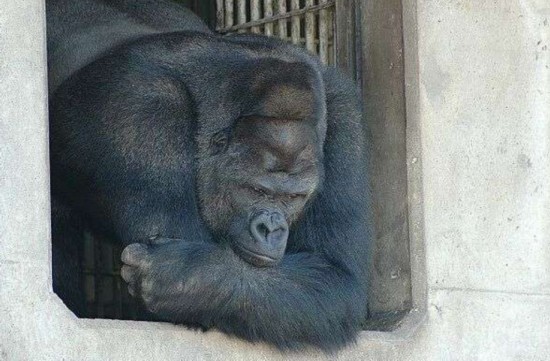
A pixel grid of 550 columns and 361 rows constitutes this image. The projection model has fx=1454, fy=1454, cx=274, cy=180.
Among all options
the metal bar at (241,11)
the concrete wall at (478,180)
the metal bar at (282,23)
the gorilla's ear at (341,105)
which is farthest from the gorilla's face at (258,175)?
the metal bar at (241,11)

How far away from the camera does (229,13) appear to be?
241 inches

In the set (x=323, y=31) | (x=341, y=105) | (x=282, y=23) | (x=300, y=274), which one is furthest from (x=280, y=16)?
(x=300, y=274)

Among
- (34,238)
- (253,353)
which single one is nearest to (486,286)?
(253,353)

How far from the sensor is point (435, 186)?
16.6 feet

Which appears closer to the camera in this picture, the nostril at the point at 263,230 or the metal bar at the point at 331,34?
the nostril at the point at 263,230

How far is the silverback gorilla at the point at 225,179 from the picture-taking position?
436cm

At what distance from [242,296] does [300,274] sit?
33 cm

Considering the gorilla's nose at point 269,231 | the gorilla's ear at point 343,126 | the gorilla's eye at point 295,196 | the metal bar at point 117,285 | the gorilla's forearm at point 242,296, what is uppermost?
the gorilla's ear at point 343,126

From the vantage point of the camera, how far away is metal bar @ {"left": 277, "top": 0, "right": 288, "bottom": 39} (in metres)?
5.92

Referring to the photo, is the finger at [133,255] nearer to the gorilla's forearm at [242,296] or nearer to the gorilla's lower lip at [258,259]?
the gorilla's forearm at [242,296]

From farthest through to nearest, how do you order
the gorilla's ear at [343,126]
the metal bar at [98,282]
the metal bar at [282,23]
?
the metal bar at [98,282] < the metal bar at [282,23] < the gorilla's ear at [343,126]

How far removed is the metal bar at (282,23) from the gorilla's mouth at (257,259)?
1681 millimetres

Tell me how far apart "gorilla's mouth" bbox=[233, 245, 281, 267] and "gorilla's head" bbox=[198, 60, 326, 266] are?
0.10ft

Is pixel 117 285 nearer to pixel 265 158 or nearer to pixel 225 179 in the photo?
pixel 225 179
